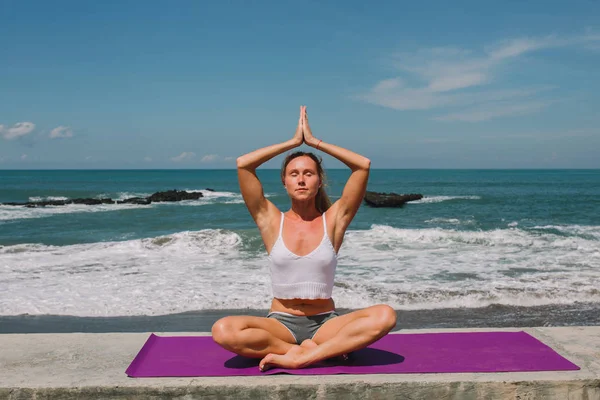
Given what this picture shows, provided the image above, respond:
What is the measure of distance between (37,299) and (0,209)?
2715 cm

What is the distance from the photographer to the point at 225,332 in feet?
12.3

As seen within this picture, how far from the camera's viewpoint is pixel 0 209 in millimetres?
32531

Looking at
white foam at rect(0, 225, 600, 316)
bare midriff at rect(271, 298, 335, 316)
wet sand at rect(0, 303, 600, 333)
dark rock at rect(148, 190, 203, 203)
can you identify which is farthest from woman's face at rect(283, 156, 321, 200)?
dark rock at rect(148, 190, 203, 203)

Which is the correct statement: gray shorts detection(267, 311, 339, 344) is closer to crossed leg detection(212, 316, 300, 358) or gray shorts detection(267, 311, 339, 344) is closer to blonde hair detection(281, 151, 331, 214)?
crossed leg detection(212, 316, 300, 358)

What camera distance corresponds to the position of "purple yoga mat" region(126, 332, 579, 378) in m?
3.80

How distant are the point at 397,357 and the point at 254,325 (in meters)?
1.07

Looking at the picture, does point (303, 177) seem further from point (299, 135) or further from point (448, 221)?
point (448, 221)

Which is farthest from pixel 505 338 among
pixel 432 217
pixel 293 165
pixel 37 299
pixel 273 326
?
pixel 432 217

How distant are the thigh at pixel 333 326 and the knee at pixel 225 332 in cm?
64

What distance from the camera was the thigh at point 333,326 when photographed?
3.93 meters

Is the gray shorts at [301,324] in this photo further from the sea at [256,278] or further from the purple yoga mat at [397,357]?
the sea at [256,278]

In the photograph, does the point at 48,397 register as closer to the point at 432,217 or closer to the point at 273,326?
the point at 273,326

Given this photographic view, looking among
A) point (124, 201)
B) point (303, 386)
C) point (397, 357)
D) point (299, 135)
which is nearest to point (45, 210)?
point (124, 201)

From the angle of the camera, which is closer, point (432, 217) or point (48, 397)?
point (48, 397)
